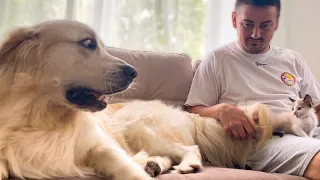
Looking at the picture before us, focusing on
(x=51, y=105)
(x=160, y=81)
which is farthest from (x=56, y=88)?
(x=160, y=81)

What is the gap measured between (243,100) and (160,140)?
57 centimetres

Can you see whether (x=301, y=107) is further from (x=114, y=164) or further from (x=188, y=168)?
A: (x=114, y=164)

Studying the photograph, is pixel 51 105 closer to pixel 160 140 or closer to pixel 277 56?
pixel 160 140

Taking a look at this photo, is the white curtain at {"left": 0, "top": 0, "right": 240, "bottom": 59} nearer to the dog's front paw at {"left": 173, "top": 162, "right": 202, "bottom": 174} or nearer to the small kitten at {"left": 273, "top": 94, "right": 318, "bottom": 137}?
the small kitten at {"left": 273, "top": 94, "right": 318, "bottom": 137}

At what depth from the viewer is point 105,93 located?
139 cm

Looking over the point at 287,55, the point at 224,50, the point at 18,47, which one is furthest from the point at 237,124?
the point at 18,47

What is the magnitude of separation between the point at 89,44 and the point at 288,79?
1.21 meters

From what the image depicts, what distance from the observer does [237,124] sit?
5.87ft

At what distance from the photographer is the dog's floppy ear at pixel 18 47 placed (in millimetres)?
1367

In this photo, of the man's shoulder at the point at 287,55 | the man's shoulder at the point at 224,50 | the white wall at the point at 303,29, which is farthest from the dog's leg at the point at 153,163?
the white wall at the point at 303,29

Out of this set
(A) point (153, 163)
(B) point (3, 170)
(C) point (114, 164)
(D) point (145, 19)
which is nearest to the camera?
(B) point (3, 170)

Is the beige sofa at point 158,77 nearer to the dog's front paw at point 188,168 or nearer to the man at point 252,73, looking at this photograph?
the man at point 252,73

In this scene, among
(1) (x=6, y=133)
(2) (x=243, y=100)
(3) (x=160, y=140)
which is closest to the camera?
(1) (x=6, y=133)

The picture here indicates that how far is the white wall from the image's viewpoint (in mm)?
3268
